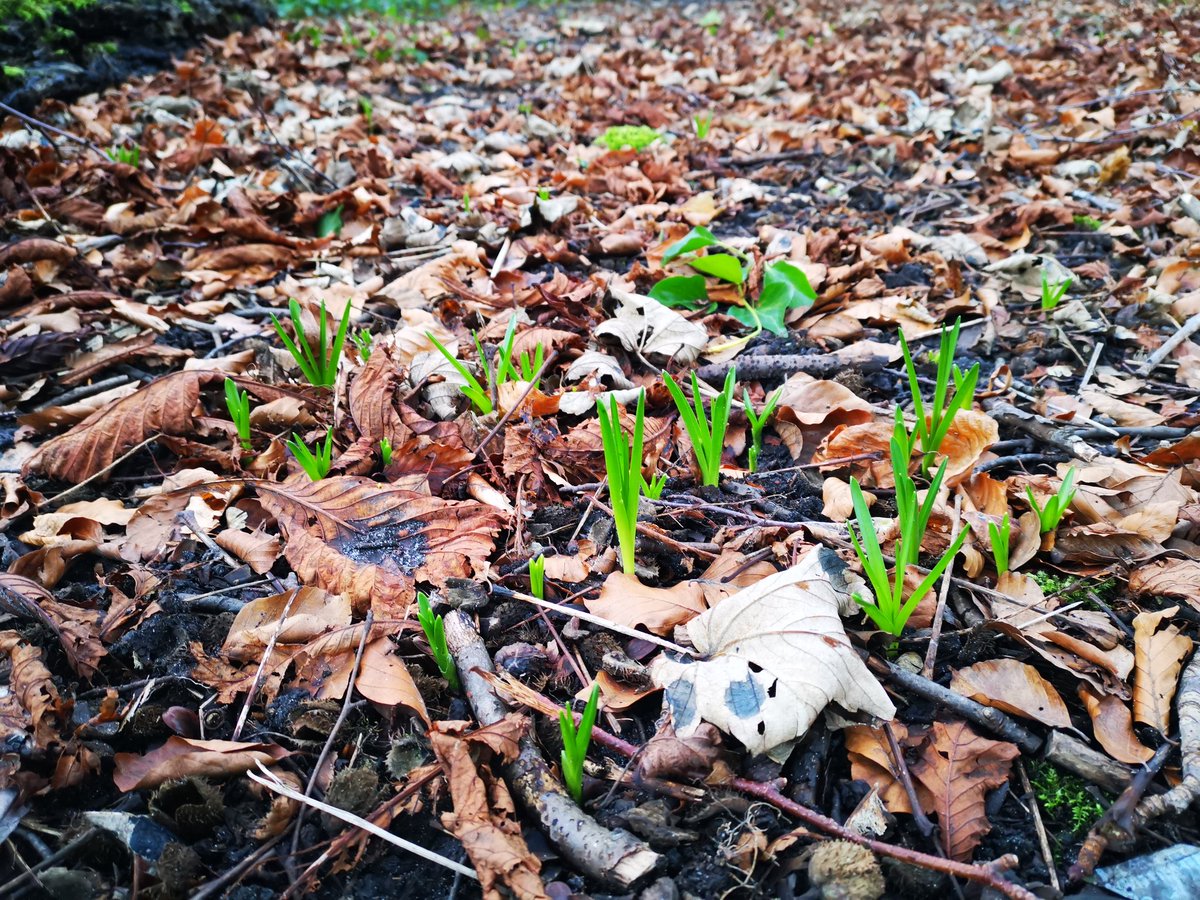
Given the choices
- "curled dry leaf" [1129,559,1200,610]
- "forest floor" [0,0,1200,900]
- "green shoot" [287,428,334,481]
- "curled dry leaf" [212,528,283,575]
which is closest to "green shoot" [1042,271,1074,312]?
"forest floor" [0,0,1200,900]

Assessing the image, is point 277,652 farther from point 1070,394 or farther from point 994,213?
point 994,213

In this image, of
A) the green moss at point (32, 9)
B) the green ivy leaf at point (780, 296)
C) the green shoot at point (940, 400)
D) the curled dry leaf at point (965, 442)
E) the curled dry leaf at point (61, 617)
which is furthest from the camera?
the green moss at point (32, 9)

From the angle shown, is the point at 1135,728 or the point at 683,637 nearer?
the point at 1135,728

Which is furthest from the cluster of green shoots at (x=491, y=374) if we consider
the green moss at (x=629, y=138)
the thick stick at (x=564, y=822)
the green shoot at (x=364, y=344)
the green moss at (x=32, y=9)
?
the green moss at (x=32, y=9)

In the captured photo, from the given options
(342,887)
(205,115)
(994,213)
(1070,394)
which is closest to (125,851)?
(342,887)

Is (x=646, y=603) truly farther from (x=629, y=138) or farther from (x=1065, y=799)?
(x=629, y=138)

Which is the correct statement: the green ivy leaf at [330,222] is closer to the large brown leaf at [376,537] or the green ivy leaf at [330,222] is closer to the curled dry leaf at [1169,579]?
the large brown leaf at [376,537]
